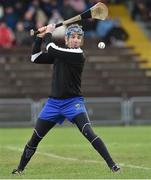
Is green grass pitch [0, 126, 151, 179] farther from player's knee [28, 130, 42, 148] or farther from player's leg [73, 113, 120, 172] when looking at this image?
player's knee [28, 130, 42, 148]

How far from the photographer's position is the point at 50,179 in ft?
41.2

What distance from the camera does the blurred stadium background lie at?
27.3 meters

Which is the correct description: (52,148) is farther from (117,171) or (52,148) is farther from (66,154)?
(117,171)

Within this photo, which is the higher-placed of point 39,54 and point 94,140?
point 39,54

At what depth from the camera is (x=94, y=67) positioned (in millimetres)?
31516

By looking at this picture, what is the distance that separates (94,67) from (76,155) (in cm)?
1447

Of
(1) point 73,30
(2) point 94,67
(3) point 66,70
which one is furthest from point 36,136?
(2) point 94,67

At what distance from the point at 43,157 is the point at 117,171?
3.66 metres

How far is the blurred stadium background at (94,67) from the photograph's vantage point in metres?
27.3

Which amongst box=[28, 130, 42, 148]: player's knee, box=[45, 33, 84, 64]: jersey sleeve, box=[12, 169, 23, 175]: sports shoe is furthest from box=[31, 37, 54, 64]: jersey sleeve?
box=[12, 169, 23, 175]: sports shoe

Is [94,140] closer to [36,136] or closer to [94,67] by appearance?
[36,136]

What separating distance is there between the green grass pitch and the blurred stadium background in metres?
0.35

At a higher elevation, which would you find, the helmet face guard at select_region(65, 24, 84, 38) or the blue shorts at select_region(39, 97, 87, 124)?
the helmet face guard at select_region(65, 24, 84, 38)

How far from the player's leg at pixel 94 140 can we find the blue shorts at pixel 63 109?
0.30 ft
